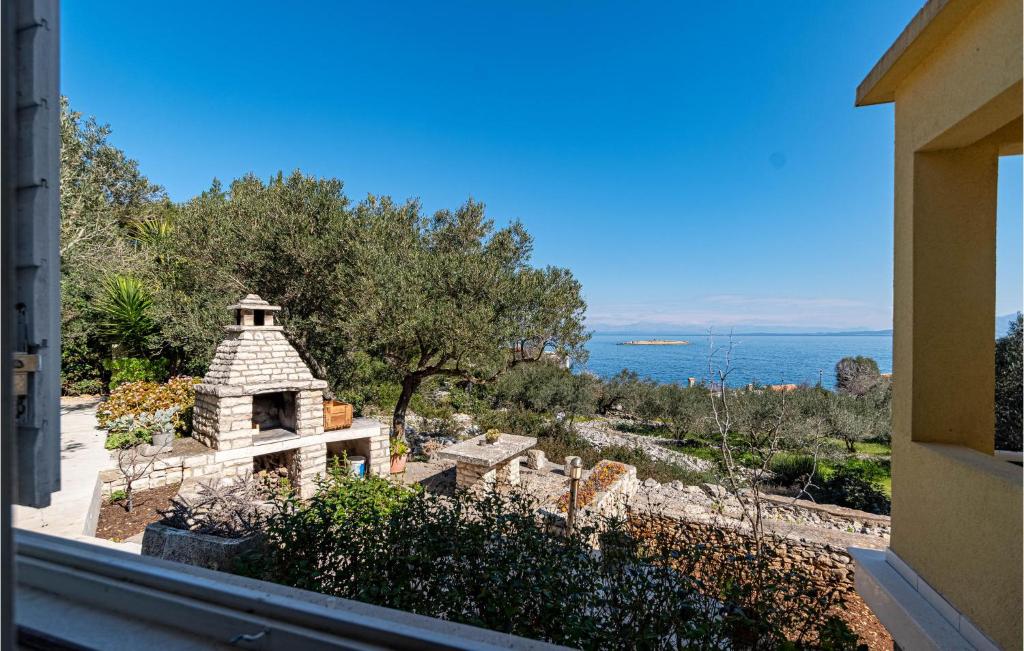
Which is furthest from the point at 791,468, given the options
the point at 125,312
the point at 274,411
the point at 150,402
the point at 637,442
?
the point at 125,312

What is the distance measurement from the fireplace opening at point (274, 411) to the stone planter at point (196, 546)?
318cm

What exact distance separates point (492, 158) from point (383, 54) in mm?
6346

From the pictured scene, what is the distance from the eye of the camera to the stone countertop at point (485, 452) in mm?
6418

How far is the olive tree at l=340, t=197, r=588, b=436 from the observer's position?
7086 mm

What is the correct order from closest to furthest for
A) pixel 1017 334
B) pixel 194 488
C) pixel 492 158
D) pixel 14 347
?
pixel 14 347 → pixel 194 488 → pixel 1017 334 → pixel 492 158

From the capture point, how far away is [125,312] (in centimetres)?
848

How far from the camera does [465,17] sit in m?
6.70

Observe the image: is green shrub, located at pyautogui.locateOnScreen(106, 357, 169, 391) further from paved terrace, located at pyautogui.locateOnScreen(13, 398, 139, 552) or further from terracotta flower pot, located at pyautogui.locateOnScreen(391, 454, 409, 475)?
terracotta flower pot, located at pyautogui.locateOnScreen(391, 454, 409, 475)

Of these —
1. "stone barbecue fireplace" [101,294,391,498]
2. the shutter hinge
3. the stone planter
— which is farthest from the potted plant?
the shutter hinge

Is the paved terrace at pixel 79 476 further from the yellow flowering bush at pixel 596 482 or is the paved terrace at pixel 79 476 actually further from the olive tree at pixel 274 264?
the yellow flowering bush at pixel 596 482

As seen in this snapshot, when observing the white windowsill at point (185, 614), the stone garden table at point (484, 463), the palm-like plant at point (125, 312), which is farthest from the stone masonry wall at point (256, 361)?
the white windowsill at point (185, 614)

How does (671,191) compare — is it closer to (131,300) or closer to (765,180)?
(765,180)

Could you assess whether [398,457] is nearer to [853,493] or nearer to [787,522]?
[787,522]

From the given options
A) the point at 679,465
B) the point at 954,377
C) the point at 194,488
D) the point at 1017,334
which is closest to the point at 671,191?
the point at 679,465
